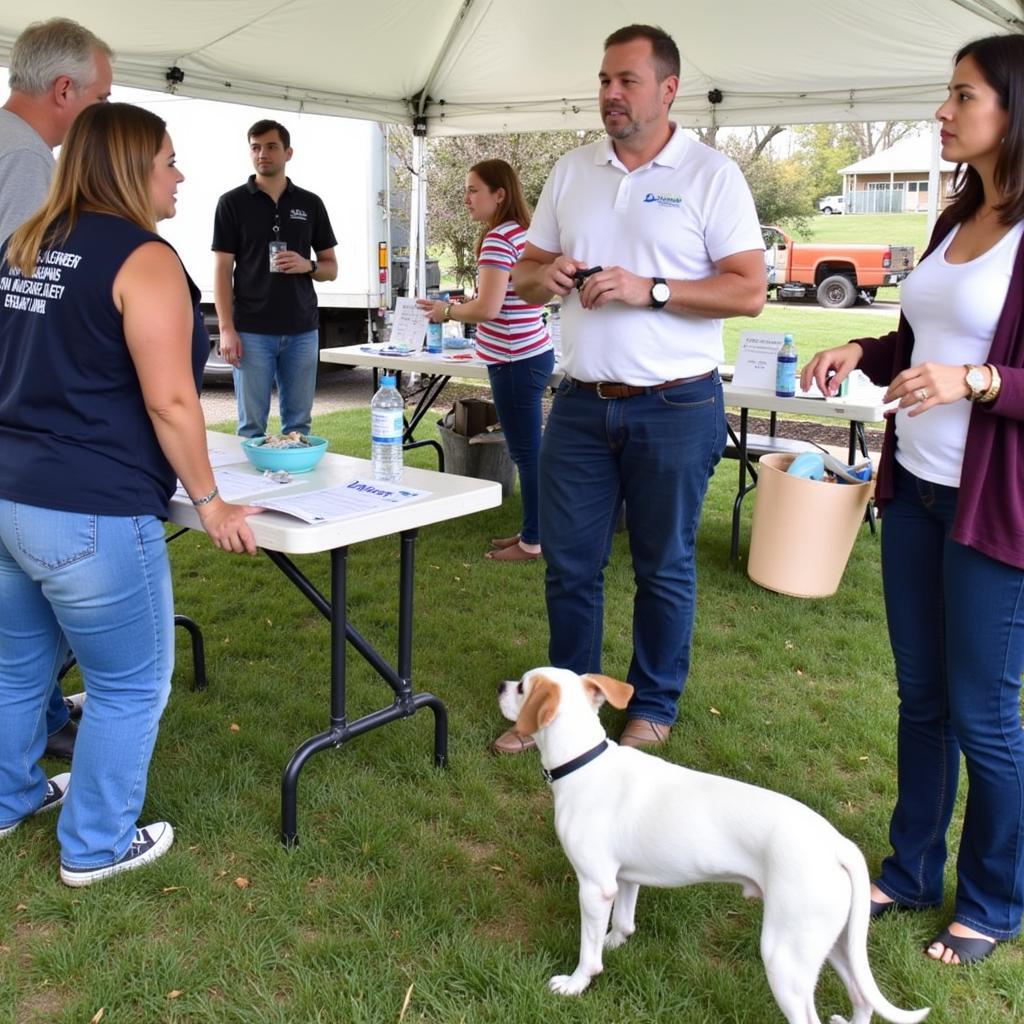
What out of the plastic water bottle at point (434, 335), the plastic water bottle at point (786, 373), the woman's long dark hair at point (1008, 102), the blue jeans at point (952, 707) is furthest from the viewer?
the plastic water bottle at point (434, 335)

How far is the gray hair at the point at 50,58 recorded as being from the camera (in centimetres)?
263

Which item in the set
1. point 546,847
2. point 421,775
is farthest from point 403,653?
point 546,847

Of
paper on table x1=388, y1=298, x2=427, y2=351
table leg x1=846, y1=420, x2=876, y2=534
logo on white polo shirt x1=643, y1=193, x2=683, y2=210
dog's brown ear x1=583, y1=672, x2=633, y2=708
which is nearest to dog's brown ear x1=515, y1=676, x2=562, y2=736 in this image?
dog's brown ear x1=583, y1=672, x2=633, y2=708

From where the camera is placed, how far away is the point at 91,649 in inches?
83.5

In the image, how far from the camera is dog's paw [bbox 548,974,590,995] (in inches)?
76.1

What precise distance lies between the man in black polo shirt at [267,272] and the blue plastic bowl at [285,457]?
2.34m

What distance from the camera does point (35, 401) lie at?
1991mm

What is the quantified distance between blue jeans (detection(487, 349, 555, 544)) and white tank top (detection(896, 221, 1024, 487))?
2.61 m

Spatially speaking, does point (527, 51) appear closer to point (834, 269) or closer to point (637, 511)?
point (637, 511)

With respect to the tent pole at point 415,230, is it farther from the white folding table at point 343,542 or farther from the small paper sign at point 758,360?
the white folding table at point 343,542

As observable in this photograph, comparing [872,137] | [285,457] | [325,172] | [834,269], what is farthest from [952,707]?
[872,137]

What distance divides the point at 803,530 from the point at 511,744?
1.92 m

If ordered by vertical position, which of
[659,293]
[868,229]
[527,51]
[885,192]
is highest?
[885,192]

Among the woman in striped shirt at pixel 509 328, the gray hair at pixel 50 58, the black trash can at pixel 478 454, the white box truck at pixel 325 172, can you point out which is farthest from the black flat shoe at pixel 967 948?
the white box truck at pixel 325 172
